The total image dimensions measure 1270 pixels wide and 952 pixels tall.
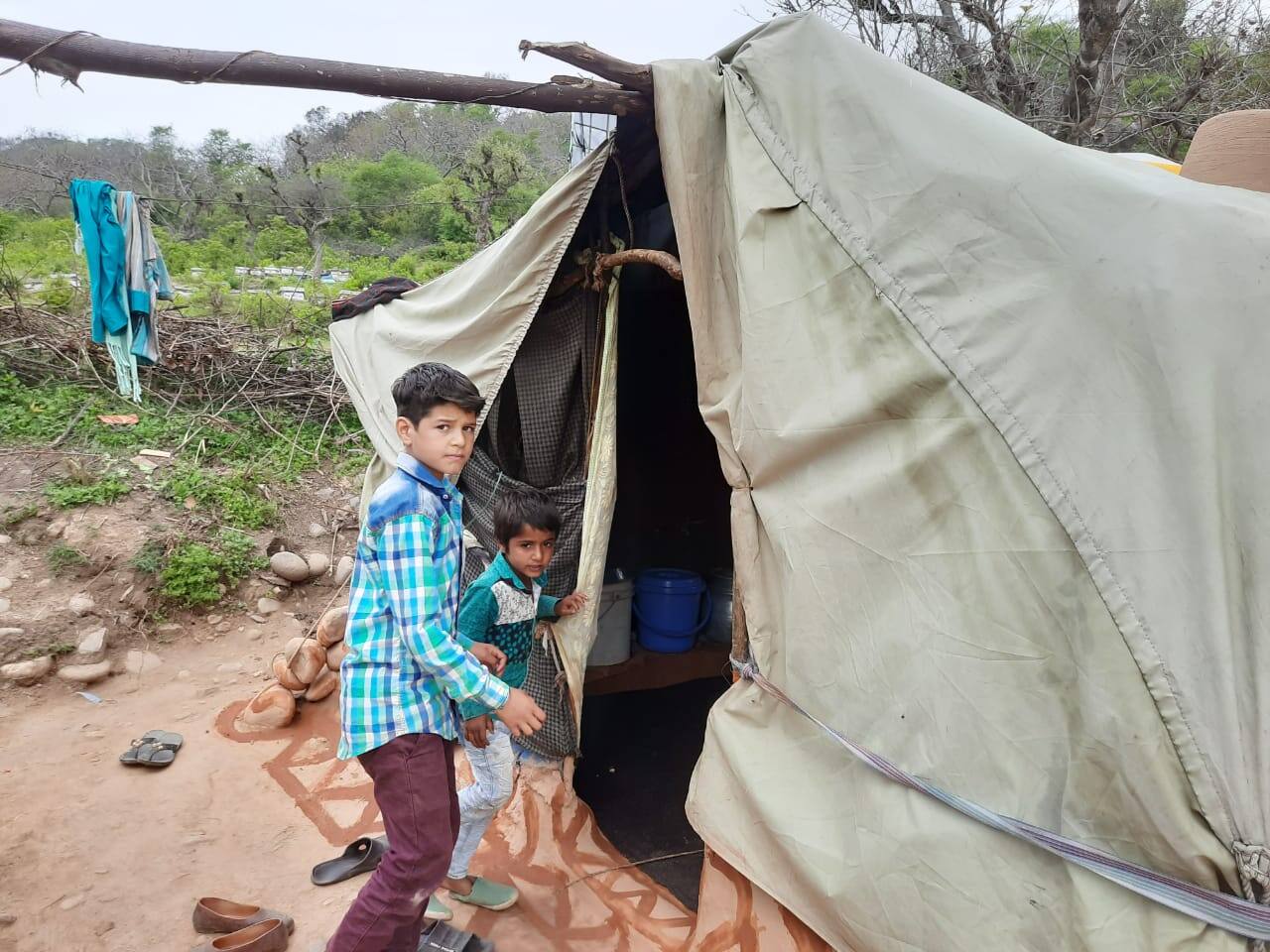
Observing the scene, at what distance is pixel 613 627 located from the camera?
3719 millimetres

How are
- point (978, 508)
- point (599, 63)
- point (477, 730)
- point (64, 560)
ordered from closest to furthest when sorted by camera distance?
point (978, 508)
point (599, 63)
point (477, 730)
point (64, 560)

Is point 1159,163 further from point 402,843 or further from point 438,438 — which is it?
point 402,843

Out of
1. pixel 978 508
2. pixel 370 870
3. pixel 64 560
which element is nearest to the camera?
pixel 978 508

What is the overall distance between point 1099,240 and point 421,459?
1.50 m

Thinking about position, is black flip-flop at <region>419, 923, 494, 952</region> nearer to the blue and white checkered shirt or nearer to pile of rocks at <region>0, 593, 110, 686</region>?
the blue and white checkered shirt

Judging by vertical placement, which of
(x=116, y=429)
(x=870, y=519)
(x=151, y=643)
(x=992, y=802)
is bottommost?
(x=151, y=643)

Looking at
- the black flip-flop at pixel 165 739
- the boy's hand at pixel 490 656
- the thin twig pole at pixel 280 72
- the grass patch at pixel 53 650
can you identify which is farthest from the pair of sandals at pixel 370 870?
the grass patch at pixel 53 650

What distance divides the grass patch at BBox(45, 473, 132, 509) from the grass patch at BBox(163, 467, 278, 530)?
287 millimetres

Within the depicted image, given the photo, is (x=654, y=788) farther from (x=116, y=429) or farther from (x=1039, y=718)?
(x=116, y=429)

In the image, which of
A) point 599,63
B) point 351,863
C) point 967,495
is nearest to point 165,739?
point 351,863

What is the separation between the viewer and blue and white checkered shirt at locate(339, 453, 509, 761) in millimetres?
1723

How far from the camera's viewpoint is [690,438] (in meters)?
4.09

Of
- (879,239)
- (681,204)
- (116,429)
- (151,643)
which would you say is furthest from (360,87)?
(116,429)

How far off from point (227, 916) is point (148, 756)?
50.5 inches
